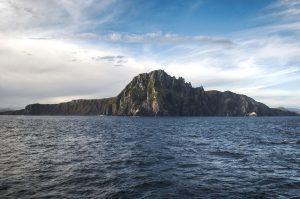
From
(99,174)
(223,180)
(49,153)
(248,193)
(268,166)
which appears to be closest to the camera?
(248,193)

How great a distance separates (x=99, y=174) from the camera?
3550 cm

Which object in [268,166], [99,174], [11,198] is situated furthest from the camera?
[268,166]

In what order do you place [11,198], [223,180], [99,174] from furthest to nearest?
[99,174], [223,180], [11,198]

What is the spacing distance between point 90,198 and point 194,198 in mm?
8565

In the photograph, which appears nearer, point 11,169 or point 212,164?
point 11,169

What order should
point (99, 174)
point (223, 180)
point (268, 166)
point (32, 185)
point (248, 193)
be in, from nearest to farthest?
point (248, 193)
point (32, 185)
point (223, 180)
point (99, 174)
point (268, 166)

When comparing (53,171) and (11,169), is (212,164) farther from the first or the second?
(11,169)

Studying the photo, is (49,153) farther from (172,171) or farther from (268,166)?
(268,166)

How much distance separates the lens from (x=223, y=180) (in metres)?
32.6

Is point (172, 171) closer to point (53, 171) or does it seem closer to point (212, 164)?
point (212, 164)

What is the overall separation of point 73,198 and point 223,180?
15.3 meters

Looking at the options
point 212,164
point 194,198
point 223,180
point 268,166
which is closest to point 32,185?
point 194,198

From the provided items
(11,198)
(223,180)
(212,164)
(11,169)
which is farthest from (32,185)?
(212,164)

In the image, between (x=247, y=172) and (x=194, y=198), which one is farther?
(x=247, y=172)
